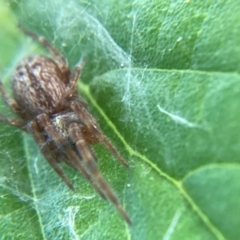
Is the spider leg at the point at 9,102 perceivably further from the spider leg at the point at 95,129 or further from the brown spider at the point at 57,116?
the spider leg at the point at 95,129

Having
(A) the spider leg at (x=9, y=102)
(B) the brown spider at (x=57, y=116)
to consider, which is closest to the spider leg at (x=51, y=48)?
(B) the brown spider at (x=57, y=116)

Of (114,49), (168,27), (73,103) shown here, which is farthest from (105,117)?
(168,27)

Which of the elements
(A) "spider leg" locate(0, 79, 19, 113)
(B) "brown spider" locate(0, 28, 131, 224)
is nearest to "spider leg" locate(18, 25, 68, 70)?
(B) "brown spider" locate(0, 28, 131, 224)

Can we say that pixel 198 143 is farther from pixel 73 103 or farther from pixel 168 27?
pixel 73 103

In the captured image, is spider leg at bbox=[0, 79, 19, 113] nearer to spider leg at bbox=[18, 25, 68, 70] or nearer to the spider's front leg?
the spider's front leg

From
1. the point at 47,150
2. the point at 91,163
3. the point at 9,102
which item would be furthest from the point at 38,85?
the point at 91,163

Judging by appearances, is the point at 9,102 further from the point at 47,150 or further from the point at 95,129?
the point at 95,129
